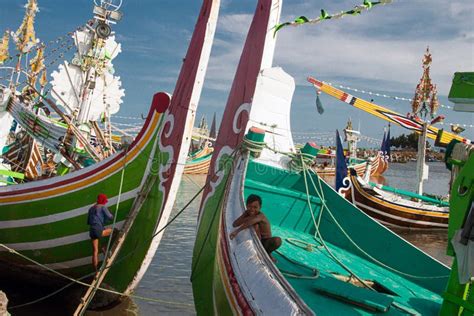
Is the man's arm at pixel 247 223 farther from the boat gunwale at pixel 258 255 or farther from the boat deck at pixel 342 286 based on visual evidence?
the boat deck at pixel 342 286

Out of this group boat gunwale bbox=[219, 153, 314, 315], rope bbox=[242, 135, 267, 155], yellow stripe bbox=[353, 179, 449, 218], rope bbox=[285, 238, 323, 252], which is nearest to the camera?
boat gunwale bbox=[219, 153, 314, 315]

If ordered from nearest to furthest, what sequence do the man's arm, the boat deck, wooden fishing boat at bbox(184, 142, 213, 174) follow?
the boat deck < the man's arm < wooden fishing boat at bbox(184, 142, 213, 174)

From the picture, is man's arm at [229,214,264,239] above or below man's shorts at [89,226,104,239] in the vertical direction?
above

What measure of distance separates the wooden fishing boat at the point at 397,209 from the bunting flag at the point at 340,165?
42cm

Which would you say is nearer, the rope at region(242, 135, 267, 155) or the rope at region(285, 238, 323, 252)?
the rope at region(242, 135, 267, 155)

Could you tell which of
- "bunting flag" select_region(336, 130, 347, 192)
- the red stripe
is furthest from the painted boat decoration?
the red stripe

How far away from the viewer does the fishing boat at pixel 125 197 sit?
23.1 ft

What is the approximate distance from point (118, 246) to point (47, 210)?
156cm

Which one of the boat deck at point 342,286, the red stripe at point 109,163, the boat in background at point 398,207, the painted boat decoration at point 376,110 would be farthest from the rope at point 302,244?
the painted boat decoration at point 376,110

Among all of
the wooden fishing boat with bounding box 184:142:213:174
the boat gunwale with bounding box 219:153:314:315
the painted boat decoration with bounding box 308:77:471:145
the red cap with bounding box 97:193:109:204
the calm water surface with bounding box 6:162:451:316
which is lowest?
the calm water surface with bounding box 6:162:451:316

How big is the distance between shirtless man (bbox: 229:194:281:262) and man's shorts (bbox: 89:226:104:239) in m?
3.19

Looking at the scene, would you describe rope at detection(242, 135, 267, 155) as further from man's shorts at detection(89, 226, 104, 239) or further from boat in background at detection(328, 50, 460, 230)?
boat in background at detection(328, 50, 460, 230)

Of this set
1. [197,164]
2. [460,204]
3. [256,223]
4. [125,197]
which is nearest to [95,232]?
[125,197]

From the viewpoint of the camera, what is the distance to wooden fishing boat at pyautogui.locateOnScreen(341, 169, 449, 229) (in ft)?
62.5
